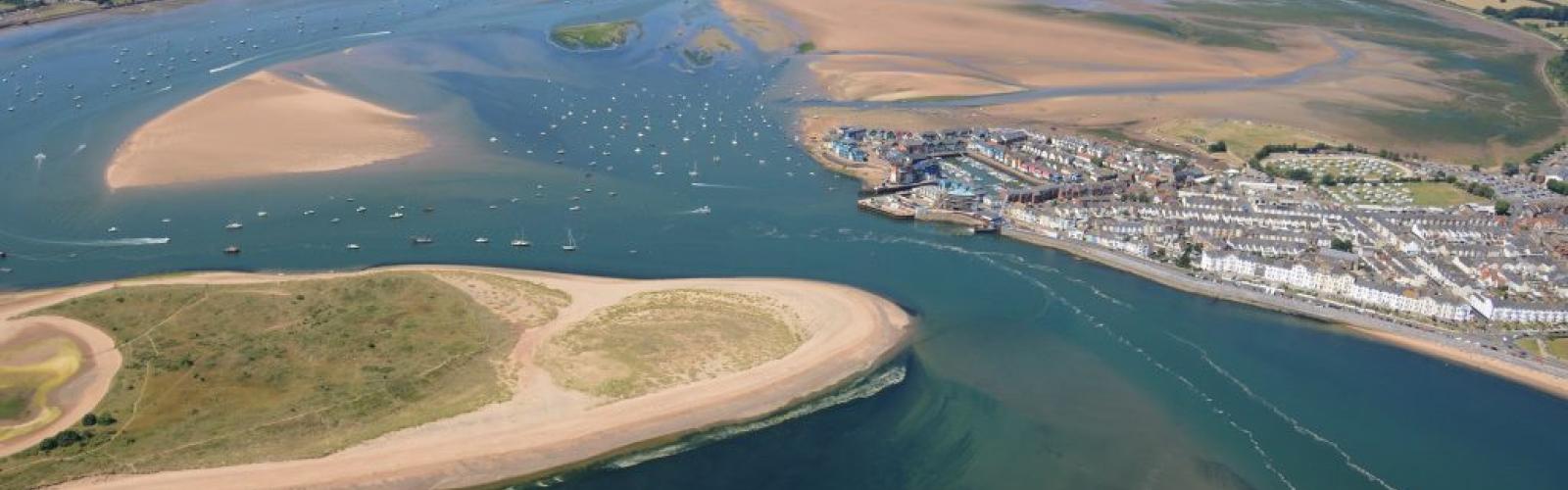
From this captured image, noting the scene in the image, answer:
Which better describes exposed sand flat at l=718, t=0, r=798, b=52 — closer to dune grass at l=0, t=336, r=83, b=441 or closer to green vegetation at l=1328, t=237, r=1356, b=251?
green vegetation at l=1328, t=237, r=1356, b=251

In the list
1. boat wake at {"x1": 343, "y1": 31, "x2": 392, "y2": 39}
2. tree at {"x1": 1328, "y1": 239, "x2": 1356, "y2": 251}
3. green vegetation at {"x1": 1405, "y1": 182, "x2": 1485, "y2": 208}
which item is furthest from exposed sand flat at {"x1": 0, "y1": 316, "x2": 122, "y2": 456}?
green vegetation at {"x1": 1405, "y1": 182, "x2": 1485, "y2": 208}

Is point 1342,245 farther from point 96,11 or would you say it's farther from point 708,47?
point 96,11

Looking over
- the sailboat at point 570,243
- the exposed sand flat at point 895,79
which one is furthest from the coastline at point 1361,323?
the exposed sand flat at point 895,79

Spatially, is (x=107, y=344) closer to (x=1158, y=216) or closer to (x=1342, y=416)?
(x=1342, y=416)

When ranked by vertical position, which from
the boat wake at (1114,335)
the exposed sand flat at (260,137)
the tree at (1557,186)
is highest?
the tree at (1557,186)

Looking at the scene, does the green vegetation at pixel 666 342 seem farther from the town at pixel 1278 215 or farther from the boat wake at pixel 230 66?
the boat wake at pixel 230 66

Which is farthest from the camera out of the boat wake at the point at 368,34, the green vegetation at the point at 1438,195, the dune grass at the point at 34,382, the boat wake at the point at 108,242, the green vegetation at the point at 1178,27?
the green vegetation at the point at 1178,27
